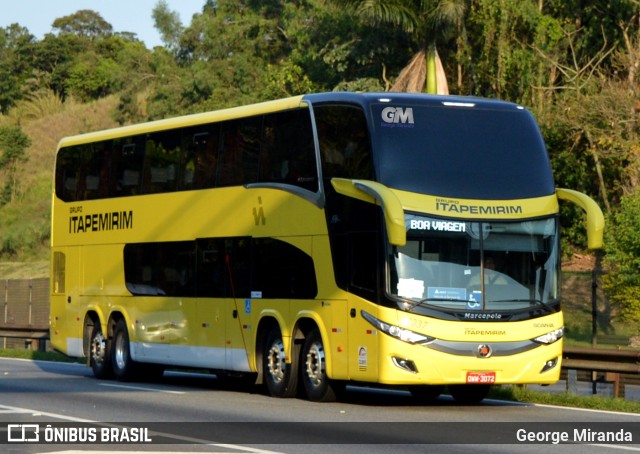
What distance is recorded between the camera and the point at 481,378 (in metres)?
17.6

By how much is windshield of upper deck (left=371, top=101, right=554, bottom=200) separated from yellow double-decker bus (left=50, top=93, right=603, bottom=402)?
0.8 inches

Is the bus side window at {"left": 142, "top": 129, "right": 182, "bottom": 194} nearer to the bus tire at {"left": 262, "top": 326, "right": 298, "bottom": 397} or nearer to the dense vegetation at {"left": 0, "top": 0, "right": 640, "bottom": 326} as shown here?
the bus tire at {"left": 262, "top": 326, "right": 298, "bottom": 397}

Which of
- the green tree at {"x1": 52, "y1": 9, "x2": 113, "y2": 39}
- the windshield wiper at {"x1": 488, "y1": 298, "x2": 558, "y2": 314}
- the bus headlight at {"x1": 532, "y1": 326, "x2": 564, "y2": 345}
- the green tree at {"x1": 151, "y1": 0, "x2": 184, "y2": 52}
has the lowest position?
the bus headlight at {"x1": 532, "y1": 326, "x2": 564, "y2": 345}

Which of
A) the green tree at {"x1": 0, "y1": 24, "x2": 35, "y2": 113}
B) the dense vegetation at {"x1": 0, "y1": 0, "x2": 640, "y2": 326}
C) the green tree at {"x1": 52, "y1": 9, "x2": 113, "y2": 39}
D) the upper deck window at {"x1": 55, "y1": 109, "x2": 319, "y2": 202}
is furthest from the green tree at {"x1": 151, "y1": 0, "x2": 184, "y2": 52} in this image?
the upper deck window at {"x1": 55, "y1": 109, "x2": 319, "y2": 202}

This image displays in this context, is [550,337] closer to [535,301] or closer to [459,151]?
[535,301]

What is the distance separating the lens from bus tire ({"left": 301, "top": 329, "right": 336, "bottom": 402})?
1894 centimetres

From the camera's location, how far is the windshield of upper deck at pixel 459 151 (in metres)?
18.0

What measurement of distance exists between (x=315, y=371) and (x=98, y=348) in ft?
25.5

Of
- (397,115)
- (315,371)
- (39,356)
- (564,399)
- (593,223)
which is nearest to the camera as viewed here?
(397,115)

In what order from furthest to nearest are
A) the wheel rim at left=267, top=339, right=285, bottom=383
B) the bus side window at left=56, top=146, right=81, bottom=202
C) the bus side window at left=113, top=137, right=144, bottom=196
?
the bus side window at left=56, top=146, right=81, bottom=202 < the bus side window at left=113, top=137, right=144, bottom=196 < the wheel rim at left=267, top=339, right=285, bottom=383

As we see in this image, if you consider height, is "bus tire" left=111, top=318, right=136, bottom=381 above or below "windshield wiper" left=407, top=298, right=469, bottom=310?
below

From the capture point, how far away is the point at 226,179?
21734 millimetres

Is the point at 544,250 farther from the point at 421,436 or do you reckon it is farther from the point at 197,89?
the point at 197,89

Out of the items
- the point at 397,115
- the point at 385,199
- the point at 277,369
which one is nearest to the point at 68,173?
the point at 277,369
